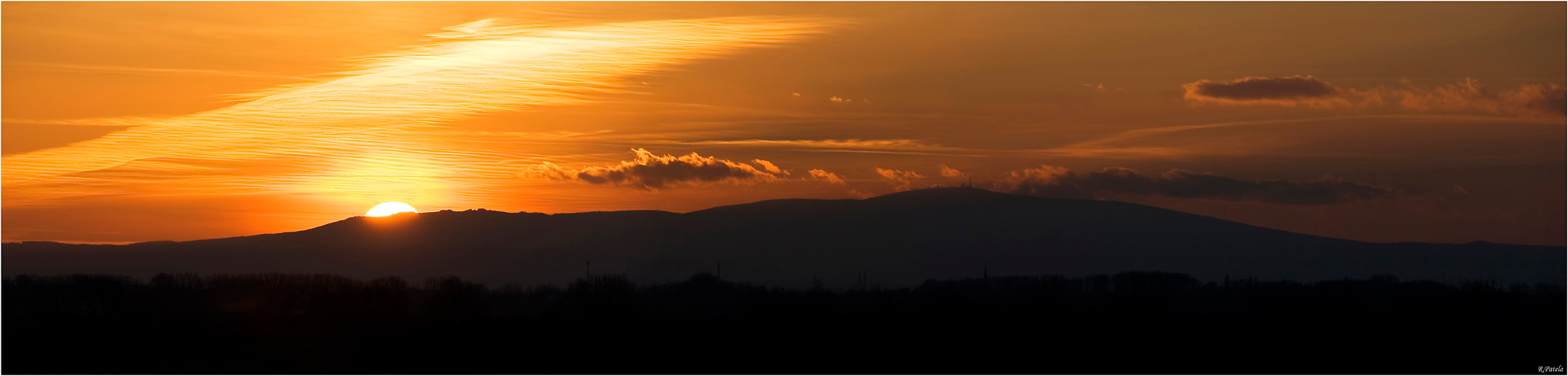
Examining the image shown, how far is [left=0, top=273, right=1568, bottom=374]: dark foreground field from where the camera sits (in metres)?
72.0

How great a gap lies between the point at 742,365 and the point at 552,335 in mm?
21075

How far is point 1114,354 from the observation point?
3137 inches

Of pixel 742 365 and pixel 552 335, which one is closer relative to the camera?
pixel 742 365

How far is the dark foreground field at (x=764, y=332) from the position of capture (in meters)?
72.0

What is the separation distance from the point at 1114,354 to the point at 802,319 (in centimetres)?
2847

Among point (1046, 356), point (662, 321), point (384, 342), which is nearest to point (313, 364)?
point (384, 342)

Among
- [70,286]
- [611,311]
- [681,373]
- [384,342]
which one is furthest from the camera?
[70,286]

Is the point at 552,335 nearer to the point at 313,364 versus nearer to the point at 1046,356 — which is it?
the point at 313,364

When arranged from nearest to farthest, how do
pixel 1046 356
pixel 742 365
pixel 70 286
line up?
pixel 742 365 < pixel 1046 356 < pixel 70 286

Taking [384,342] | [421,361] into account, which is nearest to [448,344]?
[384,342]

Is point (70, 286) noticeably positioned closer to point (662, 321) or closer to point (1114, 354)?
point (662, 321)

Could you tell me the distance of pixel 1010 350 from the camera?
8012cm

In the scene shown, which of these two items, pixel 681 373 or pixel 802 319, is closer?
pixel 681 373

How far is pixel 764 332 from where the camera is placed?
91000 mm
